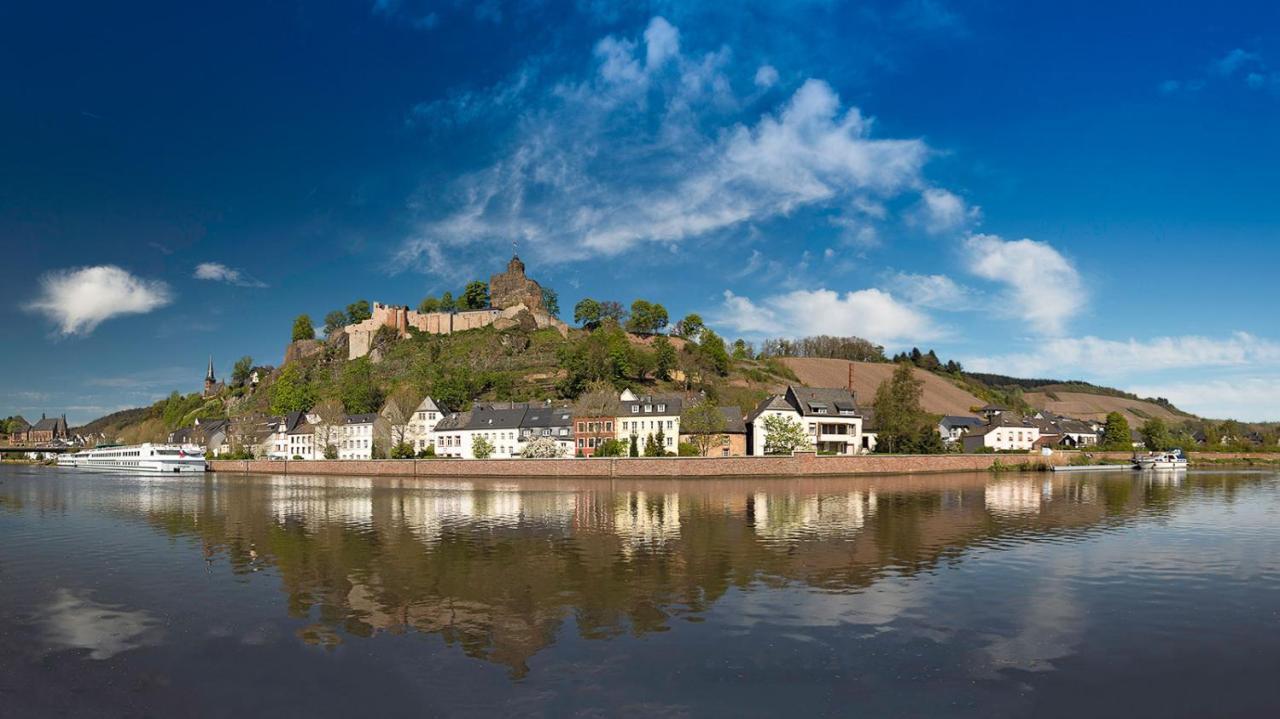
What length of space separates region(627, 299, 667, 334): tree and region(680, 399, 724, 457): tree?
87782mm

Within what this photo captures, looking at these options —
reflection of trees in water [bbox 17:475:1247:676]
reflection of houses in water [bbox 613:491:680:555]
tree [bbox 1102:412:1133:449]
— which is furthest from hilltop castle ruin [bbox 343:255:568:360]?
reflection of houses in water [bbox 613:491:680:555]

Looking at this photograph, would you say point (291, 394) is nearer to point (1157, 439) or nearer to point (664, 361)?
point (664, 361)

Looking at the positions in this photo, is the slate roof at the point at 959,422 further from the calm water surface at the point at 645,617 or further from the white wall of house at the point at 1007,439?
the calm water surface at the point at 645,617

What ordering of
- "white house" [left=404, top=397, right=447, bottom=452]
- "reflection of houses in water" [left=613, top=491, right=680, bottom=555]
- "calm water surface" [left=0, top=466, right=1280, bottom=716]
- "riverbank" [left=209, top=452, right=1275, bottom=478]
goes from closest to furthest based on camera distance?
"calm water surface" [left=0, top=466, right=1280, bottom=716] < "reflection of houses in water" [left=613, top=491, right=680, bottom=555] < "riverbank" [left=209, top=452, right=1275, bottom=478] < "white house" [left=404, top=397, right=447, bottom=452]

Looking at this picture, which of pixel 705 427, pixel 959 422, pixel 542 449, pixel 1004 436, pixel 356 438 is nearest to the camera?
pixel 705 427

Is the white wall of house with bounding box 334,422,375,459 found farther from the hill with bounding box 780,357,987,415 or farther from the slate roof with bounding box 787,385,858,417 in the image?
the hill with bounding box 780,357,987,415

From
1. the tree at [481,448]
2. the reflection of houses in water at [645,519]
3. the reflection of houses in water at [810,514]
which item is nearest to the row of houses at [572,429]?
the tree at [481,448]

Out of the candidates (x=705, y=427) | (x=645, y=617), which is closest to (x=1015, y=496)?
(x=705, y=427)

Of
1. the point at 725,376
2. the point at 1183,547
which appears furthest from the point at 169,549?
the point at 725,376

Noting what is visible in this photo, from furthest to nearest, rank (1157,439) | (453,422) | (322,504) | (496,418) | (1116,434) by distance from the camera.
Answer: (1157,439) < (1116,434) < (453,422) < (496,418) < (322,504)

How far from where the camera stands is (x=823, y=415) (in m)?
97.4

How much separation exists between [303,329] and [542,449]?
4876 inches

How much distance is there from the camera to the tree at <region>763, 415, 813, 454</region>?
83.8m

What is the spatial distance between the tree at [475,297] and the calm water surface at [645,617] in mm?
144966
